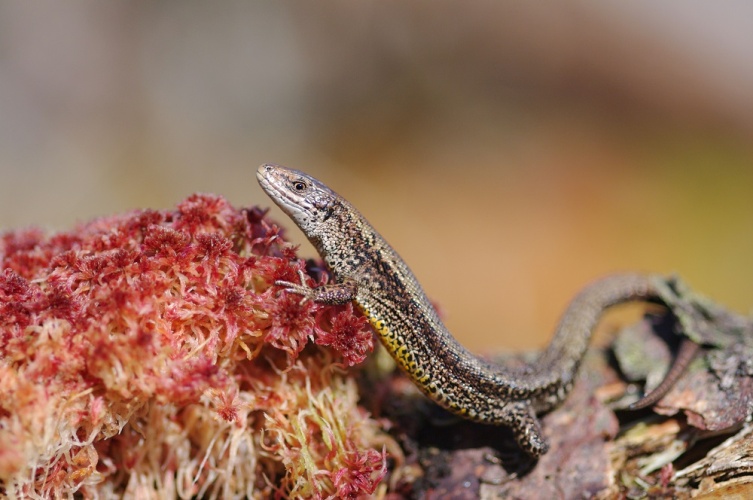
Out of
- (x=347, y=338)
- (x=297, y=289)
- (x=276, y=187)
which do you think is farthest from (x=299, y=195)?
(x=347, y=338)

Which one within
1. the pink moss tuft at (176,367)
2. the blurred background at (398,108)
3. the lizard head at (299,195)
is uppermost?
the blurred background at (398,108)

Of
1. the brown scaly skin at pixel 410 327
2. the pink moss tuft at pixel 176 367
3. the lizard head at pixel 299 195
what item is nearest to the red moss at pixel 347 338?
the pink moss tuft at pixel 176 367

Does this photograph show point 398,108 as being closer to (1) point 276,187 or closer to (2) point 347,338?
(1) point 276,187

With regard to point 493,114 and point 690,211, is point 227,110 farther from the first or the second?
point 690,211

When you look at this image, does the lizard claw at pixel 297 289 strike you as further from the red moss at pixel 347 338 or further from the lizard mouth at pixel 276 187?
the lizard mouth at pixel 276 187

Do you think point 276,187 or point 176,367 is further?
point 276,187

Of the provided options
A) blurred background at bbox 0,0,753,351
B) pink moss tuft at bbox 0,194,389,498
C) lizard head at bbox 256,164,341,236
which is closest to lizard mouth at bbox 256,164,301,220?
lizard head at bbox 256,164,341,236

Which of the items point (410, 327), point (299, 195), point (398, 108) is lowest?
point (410, 327)
